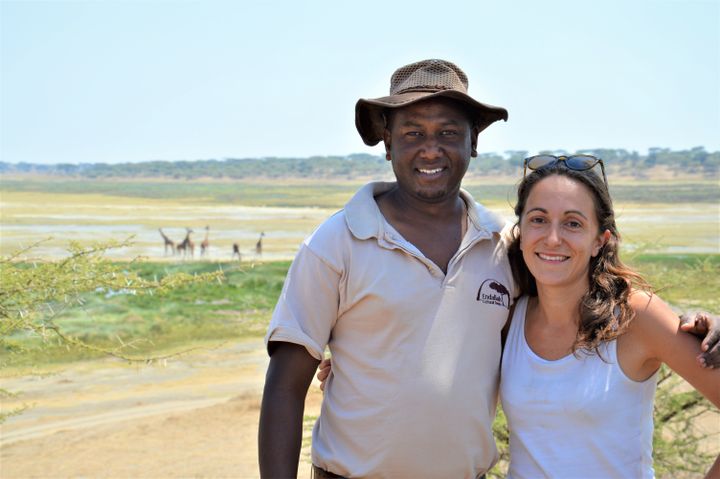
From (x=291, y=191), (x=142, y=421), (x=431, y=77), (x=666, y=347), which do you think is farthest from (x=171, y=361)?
(x=291, y=191)

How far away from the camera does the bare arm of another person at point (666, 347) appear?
2582mm

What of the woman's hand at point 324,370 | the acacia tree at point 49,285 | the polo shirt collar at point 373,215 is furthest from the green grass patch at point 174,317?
the polo shirt collar at point 373,215

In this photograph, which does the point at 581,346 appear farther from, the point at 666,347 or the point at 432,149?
the point at 432,149

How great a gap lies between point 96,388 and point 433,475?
38.1ft

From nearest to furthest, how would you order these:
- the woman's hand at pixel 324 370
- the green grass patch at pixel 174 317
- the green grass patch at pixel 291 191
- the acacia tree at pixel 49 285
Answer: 1. the woman's hand at pixel 324 370
2. the acacia tree at pixel 49 285
3. the green grass patch at pixel 174 317
4. the green grass patch at pixel 291 191

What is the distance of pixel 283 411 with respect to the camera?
2.85 meters

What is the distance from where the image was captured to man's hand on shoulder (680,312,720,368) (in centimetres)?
253

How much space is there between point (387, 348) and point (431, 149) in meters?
0.71

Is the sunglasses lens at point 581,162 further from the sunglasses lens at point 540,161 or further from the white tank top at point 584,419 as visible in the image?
the white tank top at point 584,419

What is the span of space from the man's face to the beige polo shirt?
23cm

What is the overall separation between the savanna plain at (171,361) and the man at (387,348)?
831 millimetres

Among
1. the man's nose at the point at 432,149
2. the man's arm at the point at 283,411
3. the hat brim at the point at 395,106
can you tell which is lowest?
the man's arm at the point at 283,411

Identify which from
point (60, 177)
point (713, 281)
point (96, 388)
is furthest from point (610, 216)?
point (60, 177)

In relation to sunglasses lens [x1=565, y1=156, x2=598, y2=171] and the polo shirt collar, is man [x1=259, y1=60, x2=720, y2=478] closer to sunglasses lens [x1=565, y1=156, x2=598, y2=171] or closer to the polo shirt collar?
the polo shirt collar
